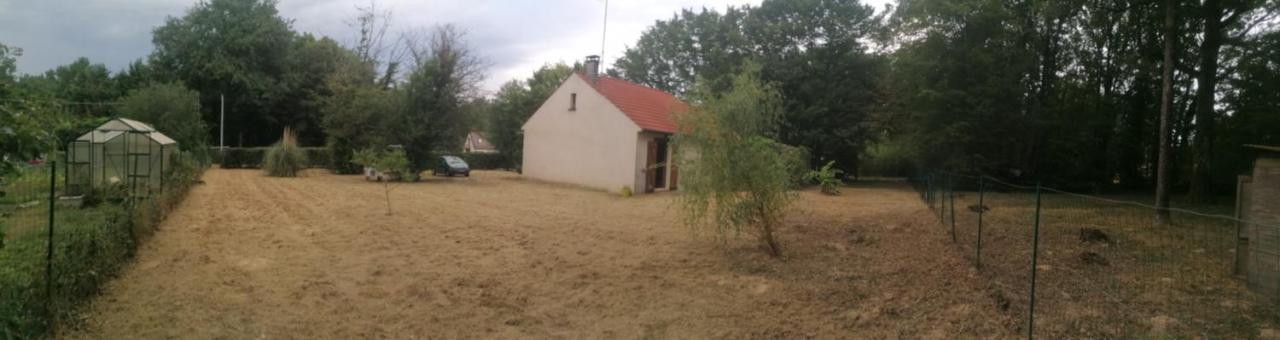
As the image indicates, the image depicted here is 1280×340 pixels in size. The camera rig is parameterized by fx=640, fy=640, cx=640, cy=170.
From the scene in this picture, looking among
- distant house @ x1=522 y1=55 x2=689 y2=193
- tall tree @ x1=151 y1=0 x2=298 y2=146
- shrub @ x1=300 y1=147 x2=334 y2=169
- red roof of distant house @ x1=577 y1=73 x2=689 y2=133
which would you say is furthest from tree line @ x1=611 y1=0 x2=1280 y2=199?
tall tree @ x1=151 y1=0 x2=298 y2=146

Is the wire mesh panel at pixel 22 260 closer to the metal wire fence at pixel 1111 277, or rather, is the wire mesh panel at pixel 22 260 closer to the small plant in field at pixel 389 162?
the metal wire fence at pixel 1111 277

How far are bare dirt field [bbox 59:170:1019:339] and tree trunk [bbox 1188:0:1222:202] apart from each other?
352 inches

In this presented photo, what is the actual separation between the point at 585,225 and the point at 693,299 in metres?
4.80

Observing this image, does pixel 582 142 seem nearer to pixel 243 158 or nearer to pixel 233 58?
pixel 243 158

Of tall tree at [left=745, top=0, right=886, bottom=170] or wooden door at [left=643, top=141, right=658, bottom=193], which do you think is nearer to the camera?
wooden door at [left=643, top=141, right=658, bottom=193]

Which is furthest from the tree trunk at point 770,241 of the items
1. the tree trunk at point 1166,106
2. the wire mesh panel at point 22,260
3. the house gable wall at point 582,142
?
the house gable wall at point 582,142

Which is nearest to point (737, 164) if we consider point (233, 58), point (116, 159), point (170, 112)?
point (116, 159)

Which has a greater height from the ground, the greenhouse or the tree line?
the tree line

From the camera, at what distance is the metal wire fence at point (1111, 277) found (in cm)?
464

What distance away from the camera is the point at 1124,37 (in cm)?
2192

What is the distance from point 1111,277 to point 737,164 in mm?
3644

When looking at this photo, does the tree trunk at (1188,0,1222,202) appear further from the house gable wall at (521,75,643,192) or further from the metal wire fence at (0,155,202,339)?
the metal wire fence at (0,155,202,339)

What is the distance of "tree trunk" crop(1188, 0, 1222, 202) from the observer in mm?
13242

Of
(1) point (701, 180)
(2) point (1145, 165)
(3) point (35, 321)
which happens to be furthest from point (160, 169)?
(2) point (1145, 165)
